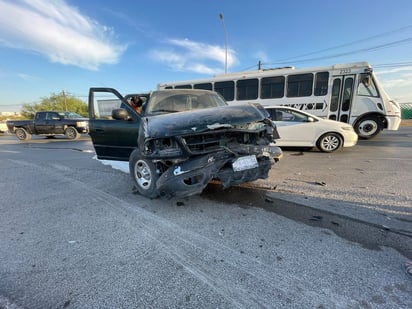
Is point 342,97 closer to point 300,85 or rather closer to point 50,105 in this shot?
point 300,85

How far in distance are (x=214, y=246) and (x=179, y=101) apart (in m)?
3.09

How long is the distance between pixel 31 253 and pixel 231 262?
215 centimetres

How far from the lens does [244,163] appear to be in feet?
9.32

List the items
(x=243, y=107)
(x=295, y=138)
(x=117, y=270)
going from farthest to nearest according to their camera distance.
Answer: (x=295, y=138)
(x=243, y=107)
(x=117, y=270)

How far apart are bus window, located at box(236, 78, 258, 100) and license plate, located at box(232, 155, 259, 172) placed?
823 centimetres

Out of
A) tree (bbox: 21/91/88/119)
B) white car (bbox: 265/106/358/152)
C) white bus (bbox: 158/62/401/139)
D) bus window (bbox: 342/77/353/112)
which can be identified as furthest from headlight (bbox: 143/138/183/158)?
tree (bbox: 21/91/88/119)

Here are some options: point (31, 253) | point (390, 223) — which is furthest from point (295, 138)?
point (31, 253)

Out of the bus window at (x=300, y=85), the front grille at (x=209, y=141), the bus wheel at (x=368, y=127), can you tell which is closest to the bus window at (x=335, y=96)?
the bus window at (x=300, y=85)

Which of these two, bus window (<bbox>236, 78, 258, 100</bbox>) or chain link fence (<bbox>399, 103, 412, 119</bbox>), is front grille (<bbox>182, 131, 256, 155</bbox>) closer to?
bus window (<bbox>236, 78, 258, 100</bbox>)

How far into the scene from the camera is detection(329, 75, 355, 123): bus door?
8.46 meters

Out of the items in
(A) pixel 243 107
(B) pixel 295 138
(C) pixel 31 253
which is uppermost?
(A) pixel 243 107

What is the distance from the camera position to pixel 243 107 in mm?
3393

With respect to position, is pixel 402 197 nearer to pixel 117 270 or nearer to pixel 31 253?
pixel 117 270

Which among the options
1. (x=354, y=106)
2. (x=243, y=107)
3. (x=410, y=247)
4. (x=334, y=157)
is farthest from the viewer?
(x=354, y=106)
